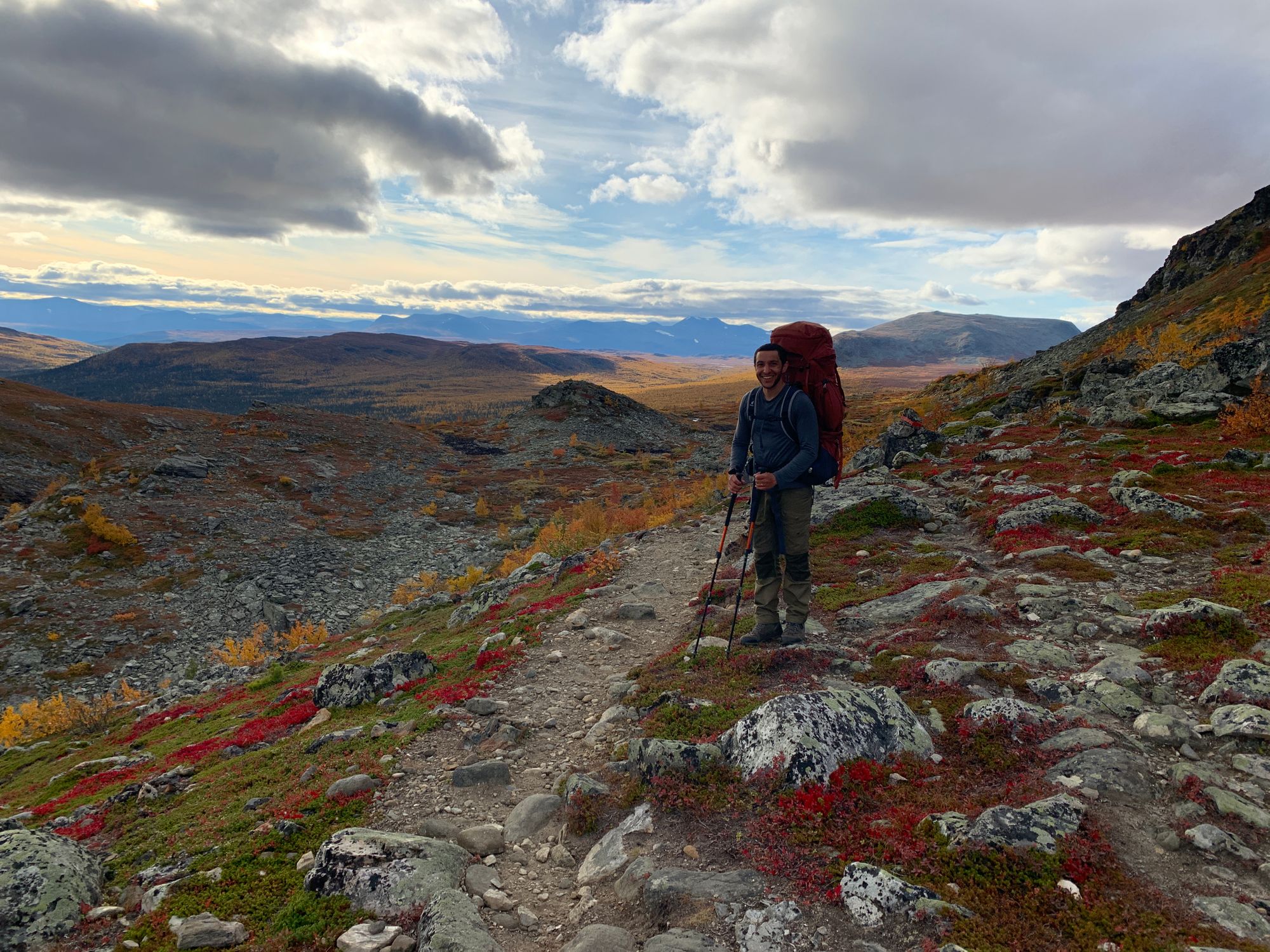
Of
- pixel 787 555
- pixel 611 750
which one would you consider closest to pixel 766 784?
pixel 611 750

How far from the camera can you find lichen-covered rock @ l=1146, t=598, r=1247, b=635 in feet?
24.4

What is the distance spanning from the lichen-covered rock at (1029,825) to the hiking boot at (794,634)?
447 centimetres

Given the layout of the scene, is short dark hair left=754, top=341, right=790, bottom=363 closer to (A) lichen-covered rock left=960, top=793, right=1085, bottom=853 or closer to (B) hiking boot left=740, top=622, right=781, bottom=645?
(B) hiking boot left=740, top=622, right=781, bottom=645

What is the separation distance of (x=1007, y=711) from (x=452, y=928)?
234 inches

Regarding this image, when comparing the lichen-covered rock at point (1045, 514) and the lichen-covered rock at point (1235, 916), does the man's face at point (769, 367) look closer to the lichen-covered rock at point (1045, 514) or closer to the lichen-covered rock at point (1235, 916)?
the lichen-covered rock at point (1235, 916)

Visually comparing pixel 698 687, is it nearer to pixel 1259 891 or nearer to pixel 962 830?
pixel 962 830

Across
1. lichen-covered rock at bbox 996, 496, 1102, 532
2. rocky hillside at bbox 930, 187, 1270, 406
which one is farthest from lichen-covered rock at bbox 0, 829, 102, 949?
rocky hillside at bbox 930, 187, 1270, 406

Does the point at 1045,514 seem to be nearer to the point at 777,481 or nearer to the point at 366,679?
the point at 777,481

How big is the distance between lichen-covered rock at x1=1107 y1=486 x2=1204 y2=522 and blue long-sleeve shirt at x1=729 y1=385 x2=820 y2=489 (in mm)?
9522

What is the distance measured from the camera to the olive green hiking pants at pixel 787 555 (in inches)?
343

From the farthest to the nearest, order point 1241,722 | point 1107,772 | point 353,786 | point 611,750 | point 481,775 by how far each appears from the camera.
Result: point 611,750, point 481,775, point 353,786, point 1241,722, point 1107,772

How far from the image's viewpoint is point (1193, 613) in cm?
766

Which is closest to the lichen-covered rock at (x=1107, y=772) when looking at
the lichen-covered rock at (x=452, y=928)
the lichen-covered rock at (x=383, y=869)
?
the lichen-covered rock at (x=452, y=928)

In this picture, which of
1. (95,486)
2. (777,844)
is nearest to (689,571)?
(777,844)
